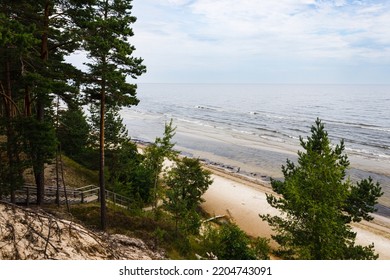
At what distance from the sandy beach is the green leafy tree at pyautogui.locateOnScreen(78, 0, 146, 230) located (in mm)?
16891

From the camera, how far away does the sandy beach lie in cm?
2631

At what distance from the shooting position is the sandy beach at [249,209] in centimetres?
2631

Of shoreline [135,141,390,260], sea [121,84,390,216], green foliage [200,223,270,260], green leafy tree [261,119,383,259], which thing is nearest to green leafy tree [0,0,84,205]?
green foliage [200,223,270,260]

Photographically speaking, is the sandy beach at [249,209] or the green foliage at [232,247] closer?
the green foliage at [232,247]

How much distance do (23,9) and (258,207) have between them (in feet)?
91.7

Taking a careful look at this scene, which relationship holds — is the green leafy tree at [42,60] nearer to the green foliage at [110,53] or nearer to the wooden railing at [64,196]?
the green foliage at [110,53]

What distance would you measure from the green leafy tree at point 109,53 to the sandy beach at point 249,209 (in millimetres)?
16891

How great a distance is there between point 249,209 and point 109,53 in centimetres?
2358

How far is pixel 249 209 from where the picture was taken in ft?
105

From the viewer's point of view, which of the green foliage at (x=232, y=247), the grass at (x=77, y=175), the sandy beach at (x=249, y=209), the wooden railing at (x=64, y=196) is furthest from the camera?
the sandy beach at (x=249, y=209)

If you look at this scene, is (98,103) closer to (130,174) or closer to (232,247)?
(232,247)

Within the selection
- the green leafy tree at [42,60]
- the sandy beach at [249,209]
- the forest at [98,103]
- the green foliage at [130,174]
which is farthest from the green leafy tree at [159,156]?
the green leafy tree at [42,60]

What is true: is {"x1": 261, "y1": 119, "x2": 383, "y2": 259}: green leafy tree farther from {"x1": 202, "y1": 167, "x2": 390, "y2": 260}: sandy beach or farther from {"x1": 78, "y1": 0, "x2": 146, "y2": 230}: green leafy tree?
{"x1": 202, "y1": 167, "x2": 390, "y2": 260}: sandy beach
